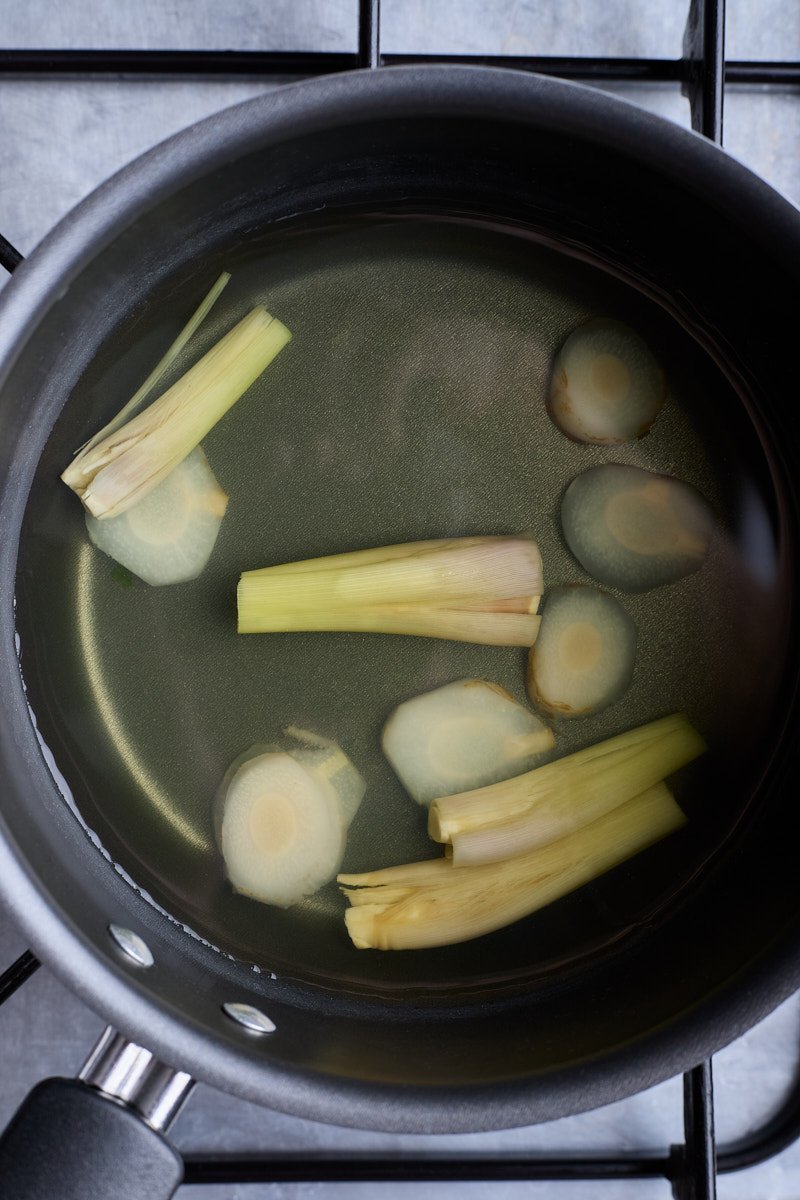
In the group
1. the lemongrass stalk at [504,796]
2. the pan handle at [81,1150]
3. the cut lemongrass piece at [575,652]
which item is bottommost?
the pan handle at [81,1150]

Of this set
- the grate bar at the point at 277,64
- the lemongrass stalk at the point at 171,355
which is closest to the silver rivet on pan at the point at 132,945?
the lemongrass stalk at the point at 171,355

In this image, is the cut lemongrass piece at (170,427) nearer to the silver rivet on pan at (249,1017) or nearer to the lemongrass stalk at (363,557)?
the lemongrass stalk at (363,557)

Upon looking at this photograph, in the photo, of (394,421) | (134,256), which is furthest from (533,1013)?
(134,256)

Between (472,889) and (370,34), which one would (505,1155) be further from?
(370,34)

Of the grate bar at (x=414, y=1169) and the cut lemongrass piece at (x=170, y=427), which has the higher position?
the cut lemongrass piece at (x=170, y=427)

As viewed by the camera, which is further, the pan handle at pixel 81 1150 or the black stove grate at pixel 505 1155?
the black stove grate at pixel 505 1155
